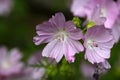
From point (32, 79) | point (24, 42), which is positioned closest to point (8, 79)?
point (32, 79)

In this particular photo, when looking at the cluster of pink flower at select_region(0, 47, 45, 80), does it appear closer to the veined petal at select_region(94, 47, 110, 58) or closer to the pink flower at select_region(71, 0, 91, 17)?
the pink flower at select_region(71, 0, 91, 17)

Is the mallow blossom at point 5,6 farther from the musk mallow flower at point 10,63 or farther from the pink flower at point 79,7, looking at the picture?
the pink flower at point 79,7

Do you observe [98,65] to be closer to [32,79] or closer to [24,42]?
[32,79]

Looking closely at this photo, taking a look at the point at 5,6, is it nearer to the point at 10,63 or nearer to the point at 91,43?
the point at 10,63

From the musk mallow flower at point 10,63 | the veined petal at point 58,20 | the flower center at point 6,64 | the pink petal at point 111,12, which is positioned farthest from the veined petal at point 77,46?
the flower center at point 6,64

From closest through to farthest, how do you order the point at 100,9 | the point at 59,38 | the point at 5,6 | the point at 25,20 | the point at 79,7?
the point at 59,38
the point at 100,9
the point at 79,7
the point at 5,6
the point at 25,20

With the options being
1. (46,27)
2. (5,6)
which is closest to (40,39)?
(46,27)
